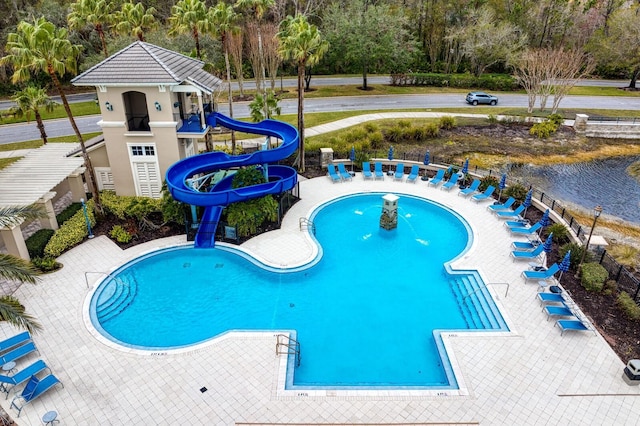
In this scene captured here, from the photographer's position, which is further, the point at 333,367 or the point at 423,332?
the point at 423,332

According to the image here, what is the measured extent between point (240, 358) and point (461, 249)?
1316 centimetres

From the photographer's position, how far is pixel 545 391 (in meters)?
14.6

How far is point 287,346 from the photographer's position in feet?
52.9

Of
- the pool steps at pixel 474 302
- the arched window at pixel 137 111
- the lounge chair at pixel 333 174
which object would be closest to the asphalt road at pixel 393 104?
the arched window at pixel 137 111

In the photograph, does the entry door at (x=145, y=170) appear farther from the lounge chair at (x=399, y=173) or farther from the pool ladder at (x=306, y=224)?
the lounge chair at (x=399, y=173)

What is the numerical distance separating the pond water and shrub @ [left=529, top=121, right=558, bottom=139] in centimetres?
511

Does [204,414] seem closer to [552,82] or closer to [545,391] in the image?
[545,391]

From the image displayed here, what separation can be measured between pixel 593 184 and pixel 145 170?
102 feet

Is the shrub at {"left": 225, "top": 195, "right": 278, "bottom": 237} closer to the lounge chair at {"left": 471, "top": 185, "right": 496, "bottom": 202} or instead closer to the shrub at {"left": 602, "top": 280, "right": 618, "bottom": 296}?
the lounge chair at {"left": 471, "top": 185, "right": 496, "bottom": 202}

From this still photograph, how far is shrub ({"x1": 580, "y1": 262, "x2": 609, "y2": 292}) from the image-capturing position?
62.8ft

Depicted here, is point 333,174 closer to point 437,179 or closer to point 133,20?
point 437,179

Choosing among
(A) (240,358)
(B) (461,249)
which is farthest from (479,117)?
(A) (240,358)

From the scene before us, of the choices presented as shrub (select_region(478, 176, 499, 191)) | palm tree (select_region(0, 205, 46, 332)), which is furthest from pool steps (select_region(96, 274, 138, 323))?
shrub (select_region(478, 176, 499, 191))

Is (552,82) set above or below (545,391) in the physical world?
above
